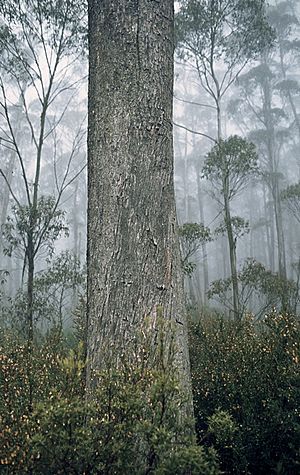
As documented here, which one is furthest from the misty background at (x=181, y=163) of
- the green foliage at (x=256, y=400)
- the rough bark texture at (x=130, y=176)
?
the rough bark texture at (x=130, y=176)

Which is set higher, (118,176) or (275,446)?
(118,176)

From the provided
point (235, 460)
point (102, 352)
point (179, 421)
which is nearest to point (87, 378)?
point (102, 352)

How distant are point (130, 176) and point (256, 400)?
1645 mm

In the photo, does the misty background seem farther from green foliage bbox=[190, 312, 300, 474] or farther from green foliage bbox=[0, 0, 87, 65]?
green foliage bbox=[190, 312, 300, 474]

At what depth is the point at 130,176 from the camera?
2201 mm

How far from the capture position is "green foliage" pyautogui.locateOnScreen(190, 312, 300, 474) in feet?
7.52

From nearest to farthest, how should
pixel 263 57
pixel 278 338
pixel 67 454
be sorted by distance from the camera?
pixel 67 454 → pixel 278 338 → pixel 263 57

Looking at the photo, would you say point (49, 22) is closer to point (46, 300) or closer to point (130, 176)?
point (46, 300)

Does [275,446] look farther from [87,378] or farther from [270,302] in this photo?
[270,302]

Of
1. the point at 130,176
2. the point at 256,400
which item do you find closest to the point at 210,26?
the point at 130,176

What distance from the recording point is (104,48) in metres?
2.34

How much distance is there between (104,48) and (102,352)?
1657 millimetres

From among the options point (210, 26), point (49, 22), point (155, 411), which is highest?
point (210, 26)

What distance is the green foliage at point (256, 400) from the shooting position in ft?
7.52
